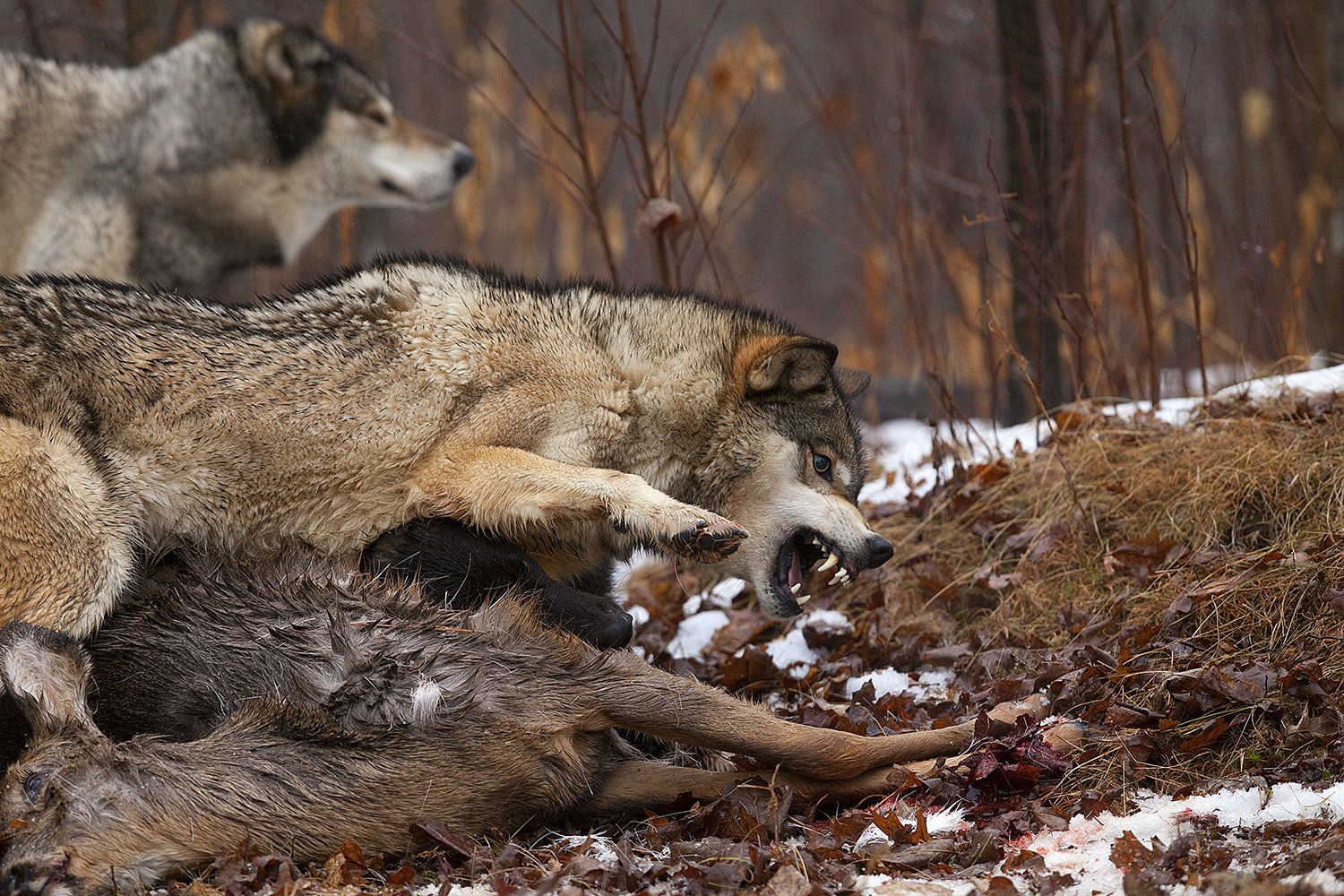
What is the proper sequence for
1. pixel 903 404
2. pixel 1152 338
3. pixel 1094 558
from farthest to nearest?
1. pixel 903 404
2. pixel 1152 338
3. pixel 1094 558

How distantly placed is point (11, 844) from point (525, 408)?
2.17 m

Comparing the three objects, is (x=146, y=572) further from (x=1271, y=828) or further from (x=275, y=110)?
(x=275, y=110)

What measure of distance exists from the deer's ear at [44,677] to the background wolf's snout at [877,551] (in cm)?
274

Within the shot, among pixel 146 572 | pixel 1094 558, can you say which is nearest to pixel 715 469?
pixel 1094 558

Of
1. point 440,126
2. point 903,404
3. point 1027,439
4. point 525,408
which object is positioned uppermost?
point 440,126

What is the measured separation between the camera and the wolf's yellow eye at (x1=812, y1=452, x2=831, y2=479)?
4.93m

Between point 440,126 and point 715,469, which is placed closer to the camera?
point 715,469

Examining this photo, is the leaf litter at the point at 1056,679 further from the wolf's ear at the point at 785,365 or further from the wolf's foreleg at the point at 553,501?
the wolf's ear at the point at 785,365

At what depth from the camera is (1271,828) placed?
3.13 m

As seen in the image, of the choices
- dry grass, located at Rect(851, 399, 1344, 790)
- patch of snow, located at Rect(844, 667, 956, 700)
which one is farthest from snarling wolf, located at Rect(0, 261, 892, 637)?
dry grass, located at Rect(851, 399, 1344, 790)

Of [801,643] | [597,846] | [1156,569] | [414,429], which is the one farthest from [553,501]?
[1156,569]

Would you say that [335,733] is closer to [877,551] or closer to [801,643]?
[877,551]

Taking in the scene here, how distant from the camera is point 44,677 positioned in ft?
11.2

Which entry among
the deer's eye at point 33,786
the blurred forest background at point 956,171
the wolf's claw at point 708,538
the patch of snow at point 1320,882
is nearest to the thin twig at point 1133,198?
the blurred forest background at point 956,171
